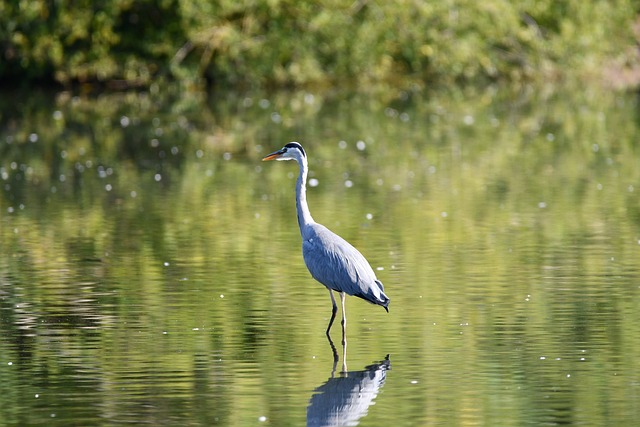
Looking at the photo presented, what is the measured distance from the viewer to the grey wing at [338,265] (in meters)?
10.0

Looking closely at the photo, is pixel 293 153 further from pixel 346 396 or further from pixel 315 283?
pixel 346 396

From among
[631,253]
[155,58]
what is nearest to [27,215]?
[631,253]

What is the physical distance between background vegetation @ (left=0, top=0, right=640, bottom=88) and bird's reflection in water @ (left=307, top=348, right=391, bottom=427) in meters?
29.5

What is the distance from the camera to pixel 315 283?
41.7 feet

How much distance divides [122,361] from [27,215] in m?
7.99

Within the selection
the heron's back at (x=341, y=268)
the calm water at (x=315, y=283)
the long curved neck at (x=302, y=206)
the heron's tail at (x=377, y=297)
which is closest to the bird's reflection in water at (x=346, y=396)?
the calm water at (x=315, y=283)

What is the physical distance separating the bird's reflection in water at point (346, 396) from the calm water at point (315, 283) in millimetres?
24

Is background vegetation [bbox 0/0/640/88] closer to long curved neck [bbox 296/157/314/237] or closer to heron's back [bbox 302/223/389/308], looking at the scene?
long curved neck [bbox 296/157/314/237]

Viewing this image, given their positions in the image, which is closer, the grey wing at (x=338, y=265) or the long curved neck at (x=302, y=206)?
the grey wing at (x=338, y=265)

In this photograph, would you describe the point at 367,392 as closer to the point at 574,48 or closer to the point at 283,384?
the point at 283,384

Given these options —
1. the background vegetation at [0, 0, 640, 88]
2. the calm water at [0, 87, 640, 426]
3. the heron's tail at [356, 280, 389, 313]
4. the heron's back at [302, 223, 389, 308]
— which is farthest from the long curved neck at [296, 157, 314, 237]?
the background vegetation at [0, 0, 640, 88]

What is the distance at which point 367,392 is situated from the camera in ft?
28.6

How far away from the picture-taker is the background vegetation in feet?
128

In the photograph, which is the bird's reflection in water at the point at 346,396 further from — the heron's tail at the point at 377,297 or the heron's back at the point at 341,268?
the heron's back at the point at 341,268
